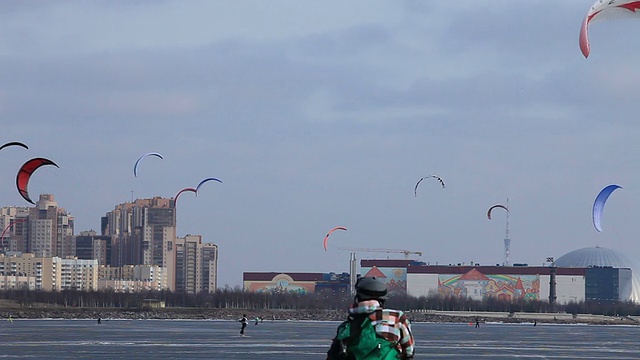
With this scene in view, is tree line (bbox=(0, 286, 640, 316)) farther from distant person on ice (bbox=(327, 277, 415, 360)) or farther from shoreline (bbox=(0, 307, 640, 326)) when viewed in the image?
distant person on ice (bbox=(327, 277, 415, 360))

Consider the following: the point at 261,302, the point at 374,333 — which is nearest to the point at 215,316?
the point at 261,302

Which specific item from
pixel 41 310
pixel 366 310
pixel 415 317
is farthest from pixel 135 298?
pixel 366 310

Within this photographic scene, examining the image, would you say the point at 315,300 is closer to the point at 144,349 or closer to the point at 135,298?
the point at 135,298

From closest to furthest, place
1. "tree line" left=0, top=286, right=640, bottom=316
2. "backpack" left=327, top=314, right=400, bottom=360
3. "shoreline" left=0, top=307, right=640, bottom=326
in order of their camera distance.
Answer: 1. "backpack" left=327, top=314, right=400, bottom=360
2. "shoreline" left=0, top=307, right=640, bottom=326
3. "tree line" left=0, top=286, right=640, bottom=316

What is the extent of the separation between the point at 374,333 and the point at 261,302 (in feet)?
535

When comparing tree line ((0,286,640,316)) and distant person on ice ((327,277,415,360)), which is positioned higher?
distant person on ice ((327,277,415,360))

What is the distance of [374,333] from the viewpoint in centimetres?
780

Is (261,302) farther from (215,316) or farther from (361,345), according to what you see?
(361,345)

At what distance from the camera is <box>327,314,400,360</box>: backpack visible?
7758mm

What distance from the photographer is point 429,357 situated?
118 feet

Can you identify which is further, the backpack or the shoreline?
the shoreline

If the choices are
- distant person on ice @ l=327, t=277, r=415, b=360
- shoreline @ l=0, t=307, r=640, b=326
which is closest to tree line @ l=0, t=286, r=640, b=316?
shoreline @ l=0, t=307, r=640, b=326

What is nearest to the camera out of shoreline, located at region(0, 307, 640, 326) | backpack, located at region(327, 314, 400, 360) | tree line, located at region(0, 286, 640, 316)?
backpack, located at region(327, 314, 400, 360)

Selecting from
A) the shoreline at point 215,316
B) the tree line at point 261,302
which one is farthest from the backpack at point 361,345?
the tree line at point 261,302
